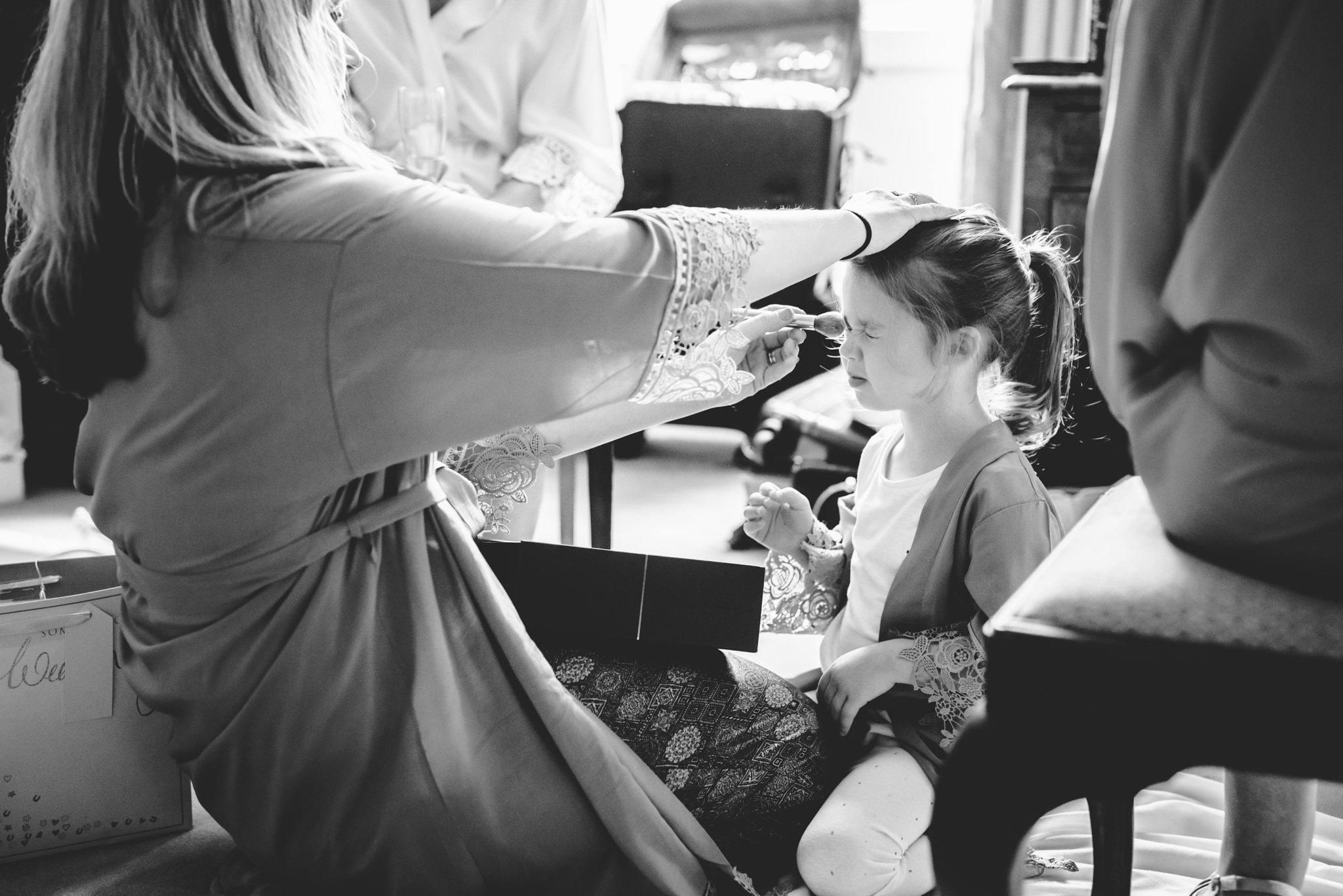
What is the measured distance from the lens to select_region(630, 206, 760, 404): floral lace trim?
1.02 metres

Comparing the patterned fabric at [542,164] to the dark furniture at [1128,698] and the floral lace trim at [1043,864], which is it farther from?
the dark furniture at [1128,698]

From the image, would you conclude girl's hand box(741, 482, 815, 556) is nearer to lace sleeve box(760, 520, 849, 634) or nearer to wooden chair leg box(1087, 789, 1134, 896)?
lace sleeve box(760, 520, 849, 634)

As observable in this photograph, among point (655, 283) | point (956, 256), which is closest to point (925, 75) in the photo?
point (956, 256)

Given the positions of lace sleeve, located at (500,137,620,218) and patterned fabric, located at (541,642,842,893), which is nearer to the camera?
patterned fabric, located at (541,642,842,893)

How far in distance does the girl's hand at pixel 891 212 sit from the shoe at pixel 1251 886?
66cm

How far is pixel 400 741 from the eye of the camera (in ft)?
3.43

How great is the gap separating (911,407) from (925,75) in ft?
8.97

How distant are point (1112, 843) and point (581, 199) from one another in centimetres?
145

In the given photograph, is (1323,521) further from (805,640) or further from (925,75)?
(925,75)

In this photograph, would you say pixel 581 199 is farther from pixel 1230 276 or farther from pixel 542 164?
pixel 1230 276

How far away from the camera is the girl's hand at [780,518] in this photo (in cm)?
145

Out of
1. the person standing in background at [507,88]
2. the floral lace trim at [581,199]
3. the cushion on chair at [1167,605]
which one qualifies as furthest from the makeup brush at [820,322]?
the floral lace trim at [581,199]

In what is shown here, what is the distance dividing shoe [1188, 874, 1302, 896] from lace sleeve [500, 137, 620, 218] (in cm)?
142

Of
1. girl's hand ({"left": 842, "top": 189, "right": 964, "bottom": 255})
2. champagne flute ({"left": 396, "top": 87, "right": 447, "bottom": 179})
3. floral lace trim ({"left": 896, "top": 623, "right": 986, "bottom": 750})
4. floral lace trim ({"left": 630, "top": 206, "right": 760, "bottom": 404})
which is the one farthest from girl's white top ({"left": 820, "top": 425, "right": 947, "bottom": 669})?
champagne flute ({"left": 396, "top": 87, "right": 447, "bottom": 179})
